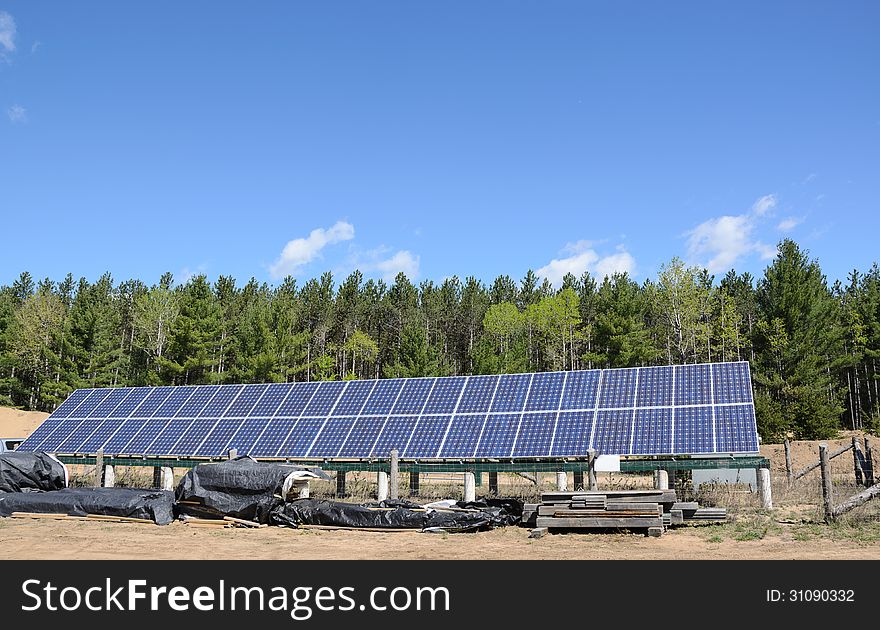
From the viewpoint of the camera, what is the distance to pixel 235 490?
2127 centimetres

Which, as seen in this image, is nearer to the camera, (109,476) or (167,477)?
(167,477)

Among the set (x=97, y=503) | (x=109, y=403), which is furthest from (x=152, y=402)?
(x=97, y=503)

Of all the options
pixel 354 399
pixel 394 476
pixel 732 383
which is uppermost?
pixel 732 383

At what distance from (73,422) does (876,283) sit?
73702 millimetres

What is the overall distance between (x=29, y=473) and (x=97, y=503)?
140 inches

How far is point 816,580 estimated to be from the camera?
10.5m

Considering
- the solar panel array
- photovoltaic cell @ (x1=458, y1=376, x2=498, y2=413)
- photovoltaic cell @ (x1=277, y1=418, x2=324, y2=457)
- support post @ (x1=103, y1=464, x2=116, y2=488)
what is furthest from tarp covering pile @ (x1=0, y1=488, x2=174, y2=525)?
photovoltaic cell @ (x1=458, y1=376, x2=498, y2=413)

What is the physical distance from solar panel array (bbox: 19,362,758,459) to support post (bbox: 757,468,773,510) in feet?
3.99

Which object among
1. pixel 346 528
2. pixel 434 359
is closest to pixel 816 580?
pixel 346 528

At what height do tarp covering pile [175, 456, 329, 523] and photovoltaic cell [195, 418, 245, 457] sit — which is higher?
photovoltaic cell [195, 418, 245, 457]

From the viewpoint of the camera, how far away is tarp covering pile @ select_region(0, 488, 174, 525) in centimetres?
2120

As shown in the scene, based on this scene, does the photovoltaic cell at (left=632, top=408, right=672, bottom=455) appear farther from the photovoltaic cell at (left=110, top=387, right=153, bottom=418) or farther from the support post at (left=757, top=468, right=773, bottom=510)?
the photovoltaic cell at (left=110, top=387, right=153, bottom=418)

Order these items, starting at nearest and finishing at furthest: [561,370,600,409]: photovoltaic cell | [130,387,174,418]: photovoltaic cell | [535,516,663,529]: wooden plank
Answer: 1. [535,516,663,529]: wooden plank
2. [561,370,600,409]: photovoltaic cell
3. [130,387,174,418]: photovoltaic cell

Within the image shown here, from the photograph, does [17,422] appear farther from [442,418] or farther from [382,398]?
[442,418]
